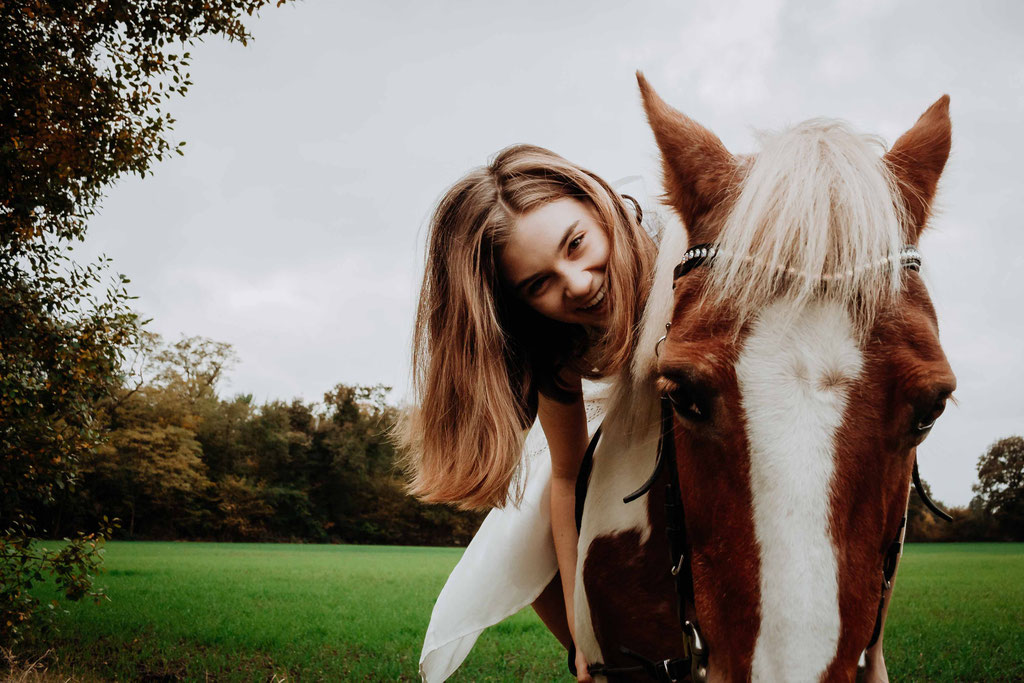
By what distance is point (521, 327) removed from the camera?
2.80m

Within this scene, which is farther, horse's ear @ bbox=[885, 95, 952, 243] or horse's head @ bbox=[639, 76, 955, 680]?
horse's ear @ bbox=[885, 95, 952, 243]

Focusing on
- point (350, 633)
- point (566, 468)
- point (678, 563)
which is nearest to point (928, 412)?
point (678, 563)

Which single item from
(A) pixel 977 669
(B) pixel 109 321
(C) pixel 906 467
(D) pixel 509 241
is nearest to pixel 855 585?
(C) pixel 906 467

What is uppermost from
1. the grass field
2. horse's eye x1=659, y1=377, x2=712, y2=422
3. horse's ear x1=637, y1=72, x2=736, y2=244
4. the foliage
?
horse's ear x1=637, y1=72, x2=736, y2=244

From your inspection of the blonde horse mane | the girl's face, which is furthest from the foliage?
the blonde horse mane

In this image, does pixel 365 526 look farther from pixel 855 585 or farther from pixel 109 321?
pixel 855 585

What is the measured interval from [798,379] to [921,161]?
0.84m

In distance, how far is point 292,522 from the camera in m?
43.0

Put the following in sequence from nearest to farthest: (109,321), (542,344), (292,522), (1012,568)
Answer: (542,344) → (109,321) → (1012,568) → (292,522)

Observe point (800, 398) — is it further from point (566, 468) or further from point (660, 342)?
point (566, 468)

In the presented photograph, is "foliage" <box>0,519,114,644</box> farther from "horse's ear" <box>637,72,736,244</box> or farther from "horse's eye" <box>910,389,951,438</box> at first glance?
"horse's eye" <box>910,389,951,438</box>

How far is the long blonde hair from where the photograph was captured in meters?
2.48

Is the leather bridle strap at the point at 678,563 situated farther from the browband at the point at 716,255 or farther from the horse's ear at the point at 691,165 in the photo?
the horse's ear at the point at 691,165

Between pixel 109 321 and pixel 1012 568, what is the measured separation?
52.8 feet
